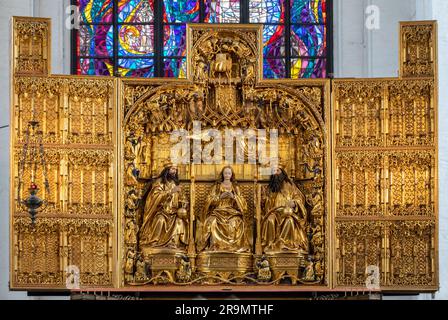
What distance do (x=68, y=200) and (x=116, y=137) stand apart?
1.14 metres

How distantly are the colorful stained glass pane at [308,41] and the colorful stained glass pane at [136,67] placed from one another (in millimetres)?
2446

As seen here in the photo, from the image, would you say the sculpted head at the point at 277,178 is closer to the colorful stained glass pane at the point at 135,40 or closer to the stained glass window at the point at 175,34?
the stained glass window at the point at 175,34

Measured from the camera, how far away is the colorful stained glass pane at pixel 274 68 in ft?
84.2

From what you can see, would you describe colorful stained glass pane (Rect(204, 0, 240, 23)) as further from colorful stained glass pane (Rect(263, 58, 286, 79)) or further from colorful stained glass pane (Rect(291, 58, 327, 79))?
colorful stained glass pane (Rect(291, 58, 327, 79))

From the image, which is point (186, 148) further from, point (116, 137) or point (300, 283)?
point (300, 283)

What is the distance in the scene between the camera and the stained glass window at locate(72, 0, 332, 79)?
84.2ft

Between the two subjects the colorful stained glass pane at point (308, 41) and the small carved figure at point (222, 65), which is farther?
the colorful stained glass pane at point (308, 41)

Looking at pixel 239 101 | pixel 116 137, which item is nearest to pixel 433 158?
pixel 239 101

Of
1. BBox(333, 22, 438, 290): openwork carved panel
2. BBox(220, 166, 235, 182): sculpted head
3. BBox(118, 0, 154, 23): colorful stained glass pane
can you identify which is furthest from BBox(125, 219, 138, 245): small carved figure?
BBox(118, 0, 154, 23): colorful stained glass pane

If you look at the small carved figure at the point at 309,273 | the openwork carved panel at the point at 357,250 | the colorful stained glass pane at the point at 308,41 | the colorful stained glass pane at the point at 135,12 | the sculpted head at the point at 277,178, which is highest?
the colorful stained glass pane at the point at 135,12

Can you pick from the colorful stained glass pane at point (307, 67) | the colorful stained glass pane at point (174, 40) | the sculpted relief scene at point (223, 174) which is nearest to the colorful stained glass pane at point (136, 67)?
the colorful stained glass pane at point (174, 40)

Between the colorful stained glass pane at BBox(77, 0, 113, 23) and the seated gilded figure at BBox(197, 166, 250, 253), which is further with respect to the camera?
the colorful stained glass pane at BBox(77, 0, 113, 23)

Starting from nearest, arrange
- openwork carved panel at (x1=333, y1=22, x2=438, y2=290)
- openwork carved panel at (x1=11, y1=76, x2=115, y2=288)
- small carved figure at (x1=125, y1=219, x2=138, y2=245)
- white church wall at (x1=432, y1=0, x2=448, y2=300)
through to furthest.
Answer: openwork carved panel at (x1=11, y1=76, x2=115, y2=288) < openwork carved panel at (x1=333, y1=22, x2=438, y2=290) < small carved figure at (x1=125, y1=219, x2=138, y2=245) < white church wall at (x1=432, y1=0, x2=448, y2=300)

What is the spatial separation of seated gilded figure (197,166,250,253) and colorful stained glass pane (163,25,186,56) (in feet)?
13.1
